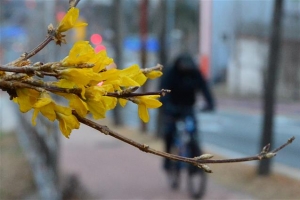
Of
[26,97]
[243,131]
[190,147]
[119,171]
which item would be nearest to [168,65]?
[119,171]

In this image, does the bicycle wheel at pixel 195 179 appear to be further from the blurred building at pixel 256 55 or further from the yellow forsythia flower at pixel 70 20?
the blurred building at pixel 256 55

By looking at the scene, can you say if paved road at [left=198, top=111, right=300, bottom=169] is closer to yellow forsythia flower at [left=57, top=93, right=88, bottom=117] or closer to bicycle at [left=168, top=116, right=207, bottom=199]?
bicycle at [left=168, top=116, right=207, bottom=199]

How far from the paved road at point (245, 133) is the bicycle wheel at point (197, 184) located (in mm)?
2950

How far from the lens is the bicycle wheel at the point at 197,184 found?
24.5 feet

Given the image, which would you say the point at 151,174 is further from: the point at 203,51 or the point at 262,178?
the point at 203,51

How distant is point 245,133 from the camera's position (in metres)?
17.4

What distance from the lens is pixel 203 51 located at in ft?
46.1

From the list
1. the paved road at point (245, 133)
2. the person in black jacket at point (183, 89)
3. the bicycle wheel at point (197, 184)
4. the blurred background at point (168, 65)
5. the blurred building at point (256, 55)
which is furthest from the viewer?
the blurred building at point (256, 55)

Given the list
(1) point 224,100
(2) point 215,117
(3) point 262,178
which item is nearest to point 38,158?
(3) point 262,178

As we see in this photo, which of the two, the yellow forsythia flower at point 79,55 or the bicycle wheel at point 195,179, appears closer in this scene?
the yellow forsythia flower at point 79,55

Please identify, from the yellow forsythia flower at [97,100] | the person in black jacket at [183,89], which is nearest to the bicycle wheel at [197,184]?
the person in black jacket at [183,89]

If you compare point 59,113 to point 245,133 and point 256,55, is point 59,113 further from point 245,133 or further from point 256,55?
point 256,55

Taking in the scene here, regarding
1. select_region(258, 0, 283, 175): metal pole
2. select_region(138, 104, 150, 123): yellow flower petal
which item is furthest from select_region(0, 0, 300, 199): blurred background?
select_region(138, 104, 150, 123): yellow flower petal

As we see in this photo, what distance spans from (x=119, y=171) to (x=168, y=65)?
10.6ft
